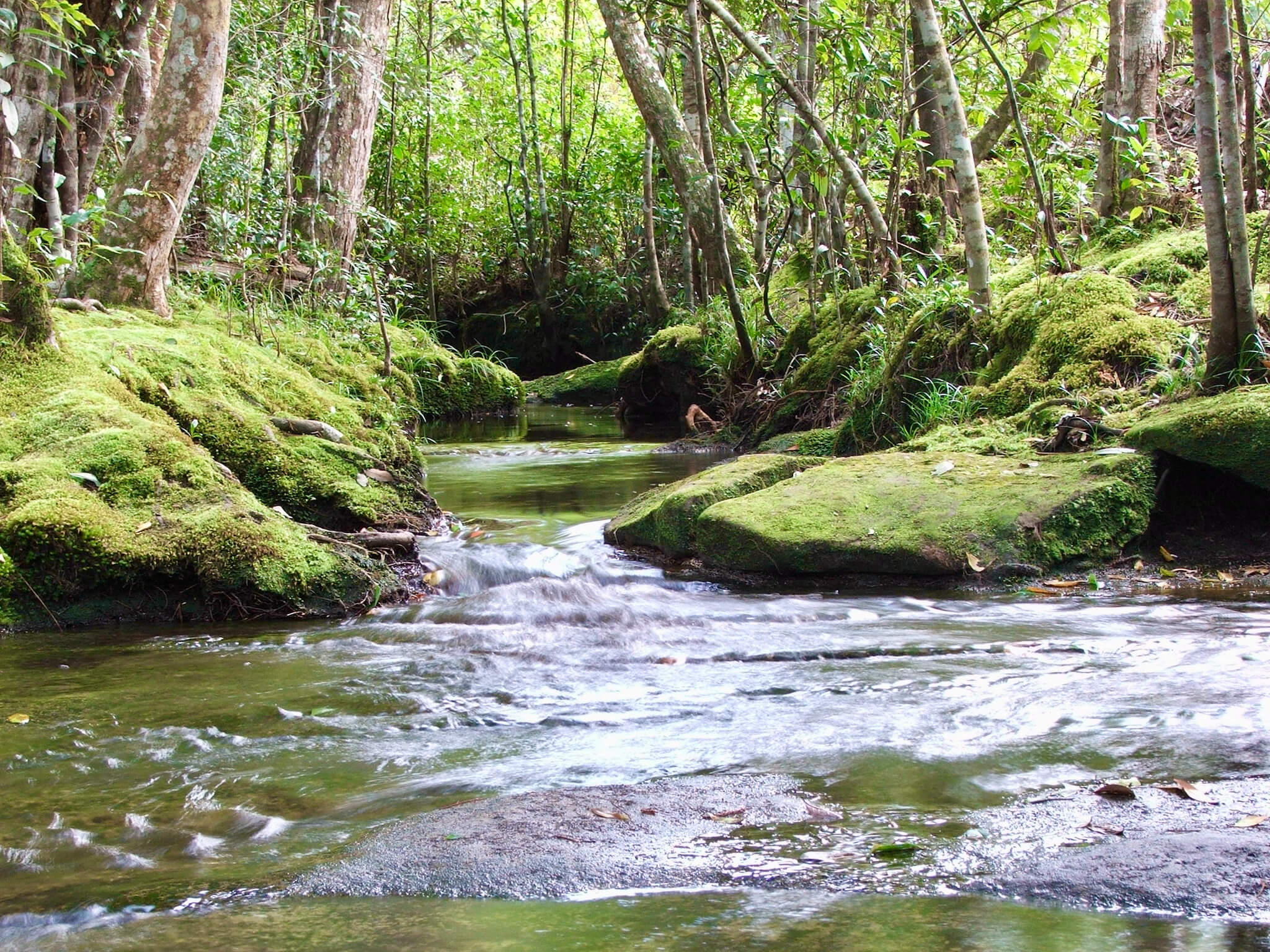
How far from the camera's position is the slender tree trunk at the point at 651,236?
15312 mm

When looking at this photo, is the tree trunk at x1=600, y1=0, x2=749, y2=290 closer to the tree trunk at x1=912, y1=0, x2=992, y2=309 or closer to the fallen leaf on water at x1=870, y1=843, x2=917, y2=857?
the tree trunk at x1=912, y1=0, x2=992, y2=309

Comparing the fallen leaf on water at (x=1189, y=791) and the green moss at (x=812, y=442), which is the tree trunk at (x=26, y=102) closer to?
the green moss at (x=812, y=442)

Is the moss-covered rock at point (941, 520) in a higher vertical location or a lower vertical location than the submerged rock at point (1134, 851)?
higher

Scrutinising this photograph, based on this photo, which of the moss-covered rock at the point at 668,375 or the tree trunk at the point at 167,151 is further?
the moss-covered rock at the point at 668,375

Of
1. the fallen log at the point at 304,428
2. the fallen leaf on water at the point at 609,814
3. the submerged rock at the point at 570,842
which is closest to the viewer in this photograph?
the submerged rock at the point at 570,842

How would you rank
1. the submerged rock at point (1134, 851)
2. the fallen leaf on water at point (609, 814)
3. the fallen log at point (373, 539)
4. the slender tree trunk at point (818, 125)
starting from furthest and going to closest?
the slender tree trunk at point (818, 125) → the fallen log at point (373, 539) → the fallen leaf on water at point (609, 814) → the submerged rock at point (1134, 851)

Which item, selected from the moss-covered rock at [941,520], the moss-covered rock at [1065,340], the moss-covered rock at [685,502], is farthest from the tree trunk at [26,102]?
the moss-covered rock at [1065,340]

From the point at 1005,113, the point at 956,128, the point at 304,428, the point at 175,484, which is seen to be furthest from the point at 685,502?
the point at 1005,113

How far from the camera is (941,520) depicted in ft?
16.9

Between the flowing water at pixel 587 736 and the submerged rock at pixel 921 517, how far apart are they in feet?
0.68

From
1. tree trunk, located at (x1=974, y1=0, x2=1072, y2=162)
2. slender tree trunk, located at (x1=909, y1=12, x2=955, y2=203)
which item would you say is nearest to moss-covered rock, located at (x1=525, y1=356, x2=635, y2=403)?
tree trunk, located at (x1=974, y1=0, x2=1072, y2=162)

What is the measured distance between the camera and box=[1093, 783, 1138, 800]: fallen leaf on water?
97.2 inches

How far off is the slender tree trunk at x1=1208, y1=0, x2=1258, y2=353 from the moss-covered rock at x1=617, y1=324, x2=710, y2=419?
6.58 metres

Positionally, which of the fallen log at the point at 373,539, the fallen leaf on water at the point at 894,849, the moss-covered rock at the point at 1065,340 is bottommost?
the fallen leaf on water at the point at 894,849
